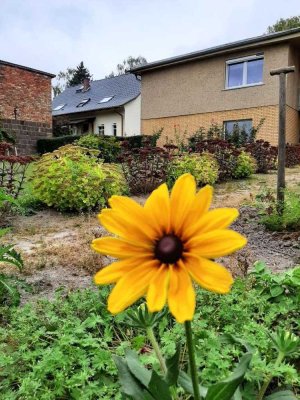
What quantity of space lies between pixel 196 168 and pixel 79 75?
2114 inches

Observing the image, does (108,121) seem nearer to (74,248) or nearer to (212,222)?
(74,248)

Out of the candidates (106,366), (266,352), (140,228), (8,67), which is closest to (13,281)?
(106,366)

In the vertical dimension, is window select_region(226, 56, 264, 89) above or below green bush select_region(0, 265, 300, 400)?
above

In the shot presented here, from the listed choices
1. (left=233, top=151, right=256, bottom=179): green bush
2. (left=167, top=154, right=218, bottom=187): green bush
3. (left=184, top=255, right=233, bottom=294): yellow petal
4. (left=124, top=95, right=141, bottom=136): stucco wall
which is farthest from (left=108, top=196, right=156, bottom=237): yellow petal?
(left=124, top=95, right=141, bottom=136): stucco wall

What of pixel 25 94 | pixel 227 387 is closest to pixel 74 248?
pixel 227 387

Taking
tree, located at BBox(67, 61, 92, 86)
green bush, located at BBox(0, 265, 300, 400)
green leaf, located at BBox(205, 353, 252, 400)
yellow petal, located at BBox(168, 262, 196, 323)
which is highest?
tree, located at BBox(67, 61, 92, 86)

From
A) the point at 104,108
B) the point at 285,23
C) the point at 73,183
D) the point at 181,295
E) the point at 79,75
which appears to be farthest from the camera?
the point at 79,75

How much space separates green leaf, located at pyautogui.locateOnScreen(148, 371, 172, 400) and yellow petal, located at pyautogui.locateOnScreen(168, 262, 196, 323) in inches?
13.0

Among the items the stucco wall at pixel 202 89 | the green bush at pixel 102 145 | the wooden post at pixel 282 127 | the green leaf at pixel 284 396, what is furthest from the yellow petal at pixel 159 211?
the stucco wall at pixel 202 89

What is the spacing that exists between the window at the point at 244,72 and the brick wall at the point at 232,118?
121 centimetres

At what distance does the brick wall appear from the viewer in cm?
1728

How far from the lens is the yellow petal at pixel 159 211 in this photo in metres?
0.79

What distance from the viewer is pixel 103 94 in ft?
94.5

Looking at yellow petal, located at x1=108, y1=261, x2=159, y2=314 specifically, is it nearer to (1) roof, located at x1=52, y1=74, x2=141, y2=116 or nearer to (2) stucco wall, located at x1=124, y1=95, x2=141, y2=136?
(2) stucco wall, located at x1=124, y1=95, x2=141, y2=136
